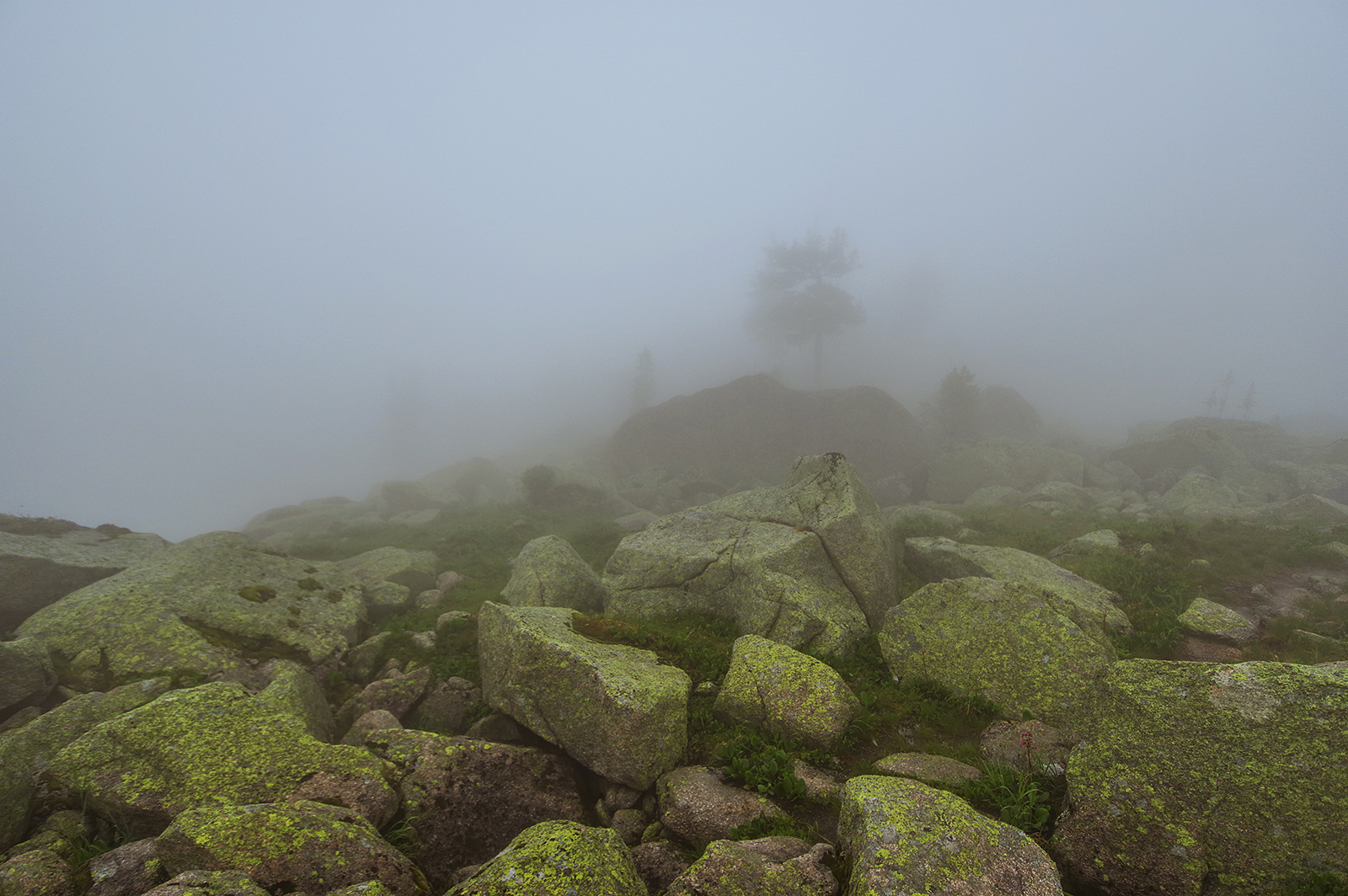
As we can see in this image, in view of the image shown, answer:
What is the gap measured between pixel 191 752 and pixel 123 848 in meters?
2.25

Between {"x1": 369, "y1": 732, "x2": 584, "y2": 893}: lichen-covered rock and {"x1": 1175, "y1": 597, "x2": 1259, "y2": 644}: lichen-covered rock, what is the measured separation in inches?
675

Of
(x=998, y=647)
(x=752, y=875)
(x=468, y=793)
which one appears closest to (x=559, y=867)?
(x=752, y=875)

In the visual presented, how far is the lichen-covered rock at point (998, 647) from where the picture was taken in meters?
10.3

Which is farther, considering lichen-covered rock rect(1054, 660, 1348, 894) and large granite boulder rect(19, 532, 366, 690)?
large granite boulder rect(19, 532, 366, 690)

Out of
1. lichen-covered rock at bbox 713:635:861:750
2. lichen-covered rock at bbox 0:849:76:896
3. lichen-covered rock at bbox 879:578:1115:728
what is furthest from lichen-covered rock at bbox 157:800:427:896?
lichen-covered rock at bbox 879:578:1115:728

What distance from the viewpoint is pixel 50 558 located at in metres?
16.3

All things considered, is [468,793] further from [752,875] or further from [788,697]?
[788,697]


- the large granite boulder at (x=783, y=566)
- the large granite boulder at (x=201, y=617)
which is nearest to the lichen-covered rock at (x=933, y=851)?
the large granite boulder at (x=783, y=566)

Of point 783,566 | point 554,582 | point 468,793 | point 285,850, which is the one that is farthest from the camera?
point 554,582

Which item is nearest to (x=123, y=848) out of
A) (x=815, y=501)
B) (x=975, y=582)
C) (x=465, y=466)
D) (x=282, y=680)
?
(x=282, y=680)

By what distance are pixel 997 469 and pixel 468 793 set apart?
2208 inches

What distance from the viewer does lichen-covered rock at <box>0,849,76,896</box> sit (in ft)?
18.9

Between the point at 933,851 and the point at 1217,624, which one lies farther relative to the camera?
the point at 1217,624

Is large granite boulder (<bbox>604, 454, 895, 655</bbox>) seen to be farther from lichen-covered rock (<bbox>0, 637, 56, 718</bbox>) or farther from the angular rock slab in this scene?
lichen-covered rock (<bbox>0, 637, 56, 718</bbox>)
